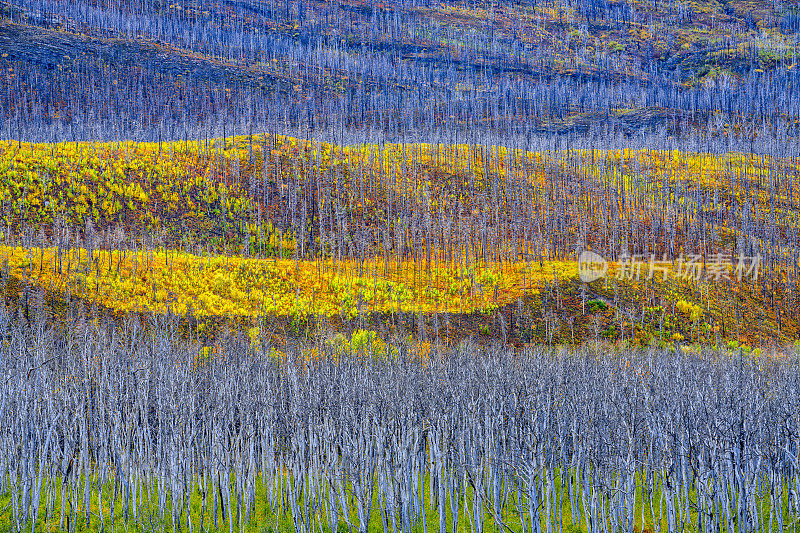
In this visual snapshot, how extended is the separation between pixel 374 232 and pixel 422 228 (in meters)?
6.98

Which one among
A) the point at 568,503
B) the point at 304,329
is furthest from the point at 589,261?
the point at 568,503

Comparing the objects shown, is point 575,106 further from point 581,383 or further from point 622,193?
point 581,383

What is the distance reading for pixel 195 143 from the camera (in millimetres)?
107250

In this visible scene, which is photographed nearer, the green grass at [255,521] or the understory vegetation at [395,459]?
the understory vegetation at [395,459]
